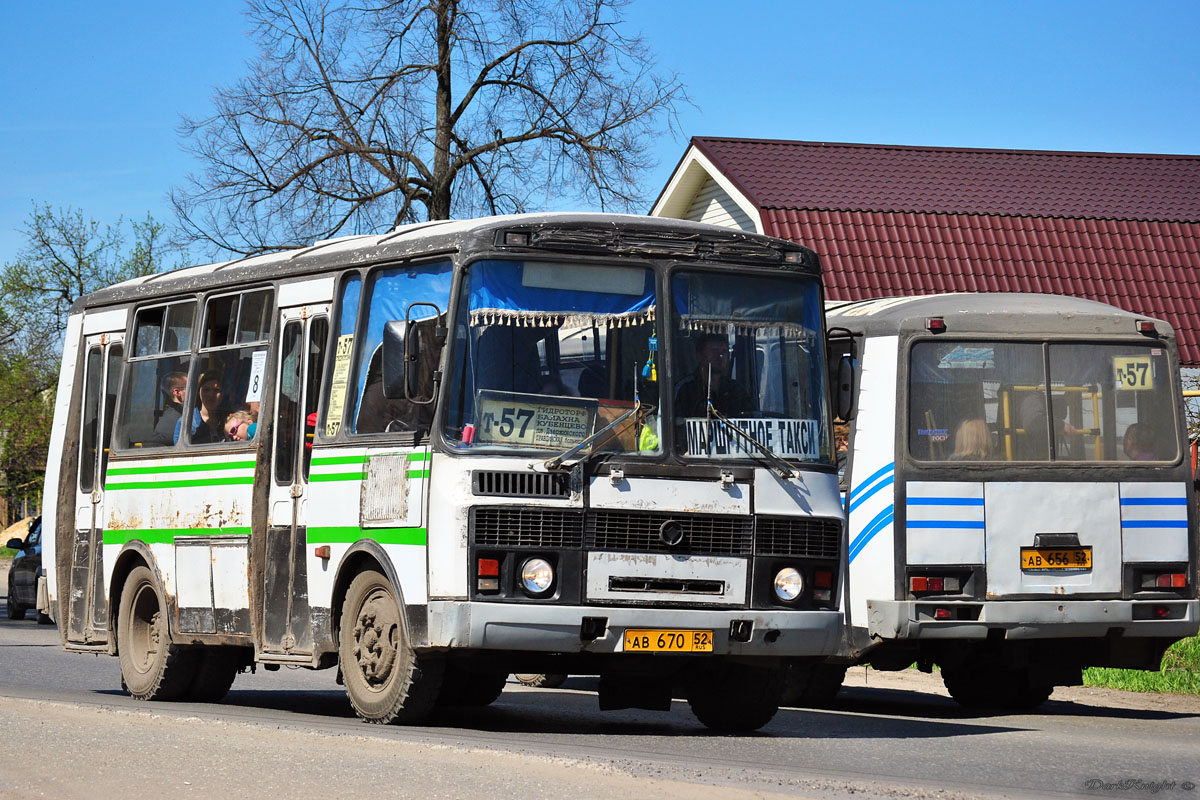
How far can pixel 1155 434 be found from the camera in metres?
14.5

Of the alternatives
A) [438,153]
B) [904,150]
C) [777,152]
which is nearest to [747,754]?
[438,153]

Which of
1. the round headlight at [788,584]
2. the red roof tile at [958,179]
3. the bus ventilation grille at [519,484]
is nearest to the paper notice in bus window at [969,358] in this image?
the round headlight at [788,584]

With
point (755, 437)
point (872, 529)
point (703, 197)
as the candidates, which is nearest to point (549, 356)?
point (755, 437)

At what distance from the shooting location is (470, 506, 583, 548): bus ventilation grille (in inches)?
423

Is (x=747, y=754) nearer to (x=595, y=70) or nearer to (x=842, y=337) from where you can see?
(x=842, y=337)

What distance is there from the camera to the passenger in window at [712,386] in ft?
37.1

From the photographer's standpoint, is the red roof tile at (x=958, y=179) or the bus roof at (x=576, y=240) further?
the red roof tile at (x=958, y=179)

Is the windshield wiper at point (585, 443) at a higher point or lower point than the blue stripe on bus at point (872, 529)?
higher

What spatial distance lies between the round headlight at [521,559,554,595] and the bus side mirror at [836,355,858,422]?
2341 mm

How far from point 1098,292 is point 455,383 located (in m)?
22.5

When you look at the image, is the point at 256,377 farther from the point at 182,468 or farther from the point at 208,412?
the point at 182,468

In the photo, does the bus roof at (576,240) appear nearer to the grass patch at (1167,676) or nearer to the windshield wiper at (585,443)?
the windshield wiper at (585,443)

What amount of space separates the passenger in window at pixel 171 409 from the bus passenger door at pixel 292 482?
4.69 feet

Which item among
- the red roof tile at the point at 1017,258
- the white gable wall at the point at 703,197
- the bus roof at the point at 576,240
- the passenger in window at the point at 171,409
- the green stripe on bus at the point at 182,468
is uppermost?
the white gable wall at the point at 703,197
